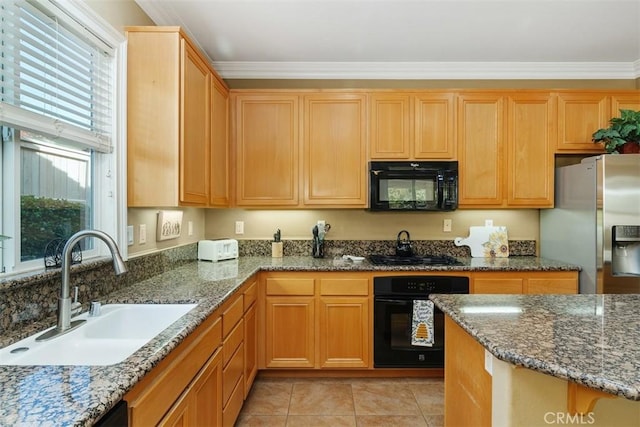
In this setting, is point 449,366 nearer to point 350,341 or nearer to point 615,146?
point 350,341

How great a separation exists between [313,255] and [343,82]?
5.24 ft

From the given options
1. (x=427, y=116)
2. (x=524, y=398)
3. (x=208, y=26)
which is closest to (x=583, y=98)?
(x=427, y=116)

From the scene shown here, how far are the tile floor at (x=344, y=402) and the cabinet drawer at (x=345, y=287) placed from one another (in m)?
0.69

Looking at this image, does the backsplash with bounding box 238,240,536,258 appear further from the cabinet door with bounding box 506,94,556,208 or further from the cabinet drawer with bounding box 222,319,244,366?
the cabinet drawer with bounding box 222,319,244,366

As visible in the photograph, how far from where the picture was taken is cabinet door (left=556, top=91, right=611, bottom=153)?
9.50 ft

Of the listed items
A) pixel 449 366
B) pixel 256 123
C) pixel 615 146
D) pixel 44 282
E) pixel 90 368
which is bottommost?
pixel 449 366

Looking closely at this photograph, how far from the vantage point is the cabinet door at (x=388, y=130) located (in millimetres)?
2914

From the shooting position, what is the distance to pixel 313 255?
3.08 metres

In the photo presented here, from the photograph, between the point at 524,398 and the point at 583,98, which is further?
the point at 583,98

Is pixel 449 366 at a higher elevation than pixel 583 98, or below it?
below

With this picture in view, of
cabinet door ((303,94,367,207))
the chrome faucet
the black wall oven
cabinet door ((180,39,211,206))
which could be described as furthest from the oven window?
the chrome faucet

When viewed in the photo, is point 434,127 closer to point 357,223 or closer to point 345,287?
point 357,223

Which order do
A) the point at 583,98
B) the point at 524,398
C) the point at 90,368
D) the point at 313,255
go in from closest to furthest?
the point at 90,368 → the point at 524,398 → the point at 583,98 → the point at 313,255

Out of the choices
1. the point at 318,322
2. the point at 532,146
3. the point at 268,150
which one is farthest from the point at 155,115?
the point at 532,146
